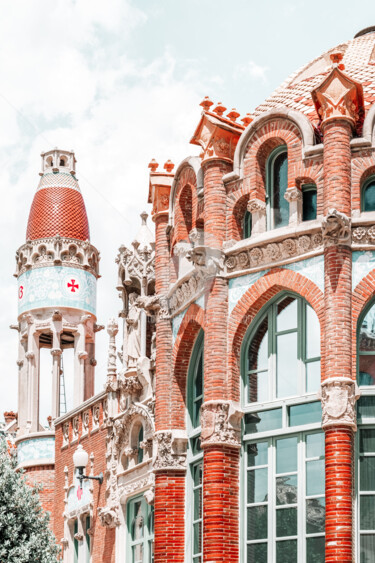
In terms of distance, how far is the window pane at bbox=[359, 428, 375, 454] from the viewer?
24.1 metres

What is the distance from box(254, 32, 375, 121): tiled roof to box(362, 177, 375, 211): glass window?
1889 millimetres

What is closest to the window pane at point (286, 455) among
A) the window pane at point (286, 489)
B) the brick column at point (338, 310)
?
the window pane at point (286, 489)

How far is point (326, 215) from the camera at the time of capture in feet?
80.7

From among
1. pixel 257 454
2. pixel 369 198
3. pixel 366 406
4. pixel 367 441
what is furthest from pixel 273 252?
pixel 367 441

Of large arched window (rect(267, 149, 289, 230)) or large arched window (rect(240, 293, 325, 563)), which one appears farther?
large arched window (rect(267, 149, 289, 230))

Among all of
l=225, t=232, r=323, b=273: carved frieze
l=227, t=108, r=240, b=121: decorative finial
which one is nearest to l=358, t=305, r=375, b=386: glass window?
l=225, t=232, r=323, b=273: carved frieze

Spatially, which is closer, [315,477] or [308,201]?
[315,477]

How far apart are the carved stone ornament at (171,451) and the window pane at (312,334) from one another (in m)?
3.85

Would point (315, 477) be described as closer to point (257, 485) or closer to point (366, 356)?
point (257, 485)

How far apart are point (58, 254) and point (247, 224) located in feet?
58.8

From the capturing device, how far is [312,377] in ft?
81.5

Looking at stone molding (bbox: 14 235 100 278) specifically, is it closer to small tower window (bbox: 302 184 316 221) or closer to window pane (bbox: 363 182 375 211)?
small tower window (bbox: 302 184 316 221)

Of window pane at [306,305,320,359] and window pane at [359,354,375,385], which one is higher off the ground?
window pane at [306,305,320,359]

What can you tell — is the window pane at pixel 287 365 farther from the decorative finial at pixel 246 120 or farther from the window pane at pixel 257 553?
the decorative finial at pixel 246 120
